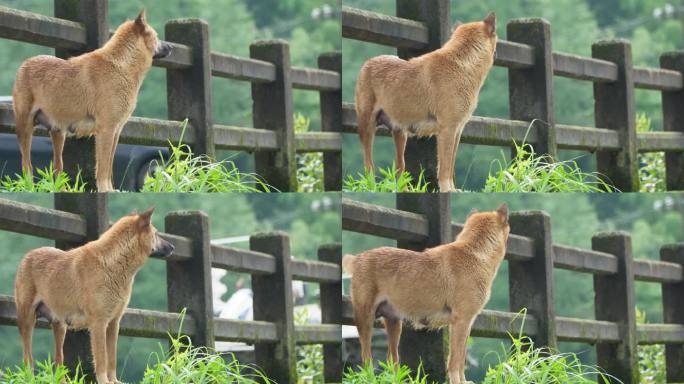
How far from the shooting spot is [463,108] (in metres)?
5.87

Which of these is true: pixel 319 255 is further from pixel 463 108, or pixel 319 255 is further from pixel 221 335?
pixel 463 108

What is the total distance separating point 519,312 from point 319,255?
1.04 metres

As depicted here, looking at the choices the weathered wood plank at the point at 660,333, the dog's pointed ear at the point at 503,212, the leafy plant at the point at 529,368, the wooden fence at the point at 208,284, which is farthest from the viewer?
the weathered wood plank at the point at 660,333

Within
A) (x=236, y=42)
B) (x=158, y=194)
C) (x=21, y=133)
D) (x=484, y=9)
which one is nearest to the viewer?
(x=21, y=133)

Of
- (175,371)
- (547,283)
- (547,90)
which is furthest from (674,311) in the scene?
(175,371)

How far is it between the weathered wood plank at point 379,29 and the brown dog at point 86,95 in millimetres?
931

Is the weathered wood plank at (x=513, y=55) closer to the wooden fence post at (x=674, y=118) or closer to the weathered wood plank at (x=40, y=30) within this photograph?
the wooden fence post at (x=674, y=118)

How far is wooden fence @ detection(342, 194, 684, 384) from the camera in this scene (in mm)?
6188

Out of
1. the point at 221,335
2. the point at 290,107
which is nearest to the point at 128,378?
the point at 221,335

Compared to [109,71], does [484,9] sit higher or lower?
higher

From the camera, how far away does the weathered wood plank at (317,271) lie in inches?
267

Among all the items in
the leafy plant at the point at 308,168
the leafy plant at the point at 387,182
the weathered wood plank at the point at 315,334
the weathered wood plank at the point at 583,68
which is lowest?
the weathered wood plank at the point at 315,334

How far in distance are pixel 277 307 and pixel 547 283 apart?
131 cm

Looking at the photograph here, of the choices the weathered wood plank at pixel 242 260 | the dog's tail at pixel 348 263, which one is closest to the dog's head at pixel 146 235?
the weathered wood plank at pixel 242 260
